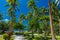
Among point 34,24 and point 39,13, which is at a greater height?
point 39,13

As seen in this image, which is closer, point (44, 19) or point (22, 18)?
point (44, 19)

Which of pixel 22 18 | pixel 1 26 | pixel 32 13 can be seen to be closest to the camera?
pixel 32 13

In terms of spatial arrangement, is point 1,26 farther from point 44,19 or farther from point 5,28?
point 44,19

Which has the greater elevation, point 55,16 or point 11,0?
point 11,0

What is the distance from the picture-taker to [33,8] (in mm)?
54531

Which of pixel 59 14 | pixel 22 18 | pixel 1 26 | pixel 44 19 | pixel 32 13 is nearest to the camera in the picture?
pixel 44 19

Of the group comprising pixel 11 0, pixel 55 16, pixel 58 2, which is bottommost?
pixel 58 2

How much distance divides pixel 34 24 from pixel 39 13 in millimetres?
9220

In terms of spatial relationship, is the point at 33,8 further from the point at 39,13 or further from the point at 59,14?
the point at 59,14

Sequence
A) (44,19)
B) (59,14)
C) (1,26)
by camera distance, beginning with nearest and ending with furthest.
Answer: (44,19)
(59,14)
(1,26)

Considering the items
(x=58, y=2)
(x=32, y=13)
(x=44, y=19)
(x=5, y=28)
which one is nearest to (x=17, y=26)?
(x=5, y=28)

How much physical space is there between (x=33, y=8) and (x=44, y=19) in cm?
961

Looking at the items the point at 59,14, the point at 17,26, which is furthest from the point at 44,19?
the point at 17,26

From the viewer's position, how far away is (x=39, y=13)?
56.4 meters
